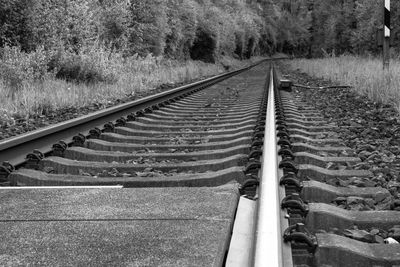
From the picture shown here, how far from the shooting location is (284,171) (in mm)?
3035

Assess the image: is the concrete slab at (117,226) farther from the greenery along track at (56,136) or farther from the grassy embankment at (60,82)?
the grassy embankment at (60,82)

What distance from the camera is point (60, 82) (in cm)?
970

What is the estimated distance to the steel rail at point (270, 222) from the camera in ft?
5.56

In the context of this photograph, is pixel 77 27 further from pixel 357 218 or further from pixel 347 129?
pixel 357 218

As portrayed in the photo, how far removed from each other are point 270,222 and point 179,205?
51 centimetres

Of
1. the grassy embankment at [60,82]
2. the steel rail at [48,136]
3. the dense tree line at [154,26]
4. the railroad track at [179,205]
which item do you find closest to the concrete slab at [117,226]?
the railroad track at [179,205]

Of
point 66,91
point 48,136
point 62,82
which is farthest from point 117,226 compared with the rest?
point 62,82

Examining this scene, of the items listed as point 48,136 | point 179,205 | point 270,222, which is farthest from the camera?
point 48,136

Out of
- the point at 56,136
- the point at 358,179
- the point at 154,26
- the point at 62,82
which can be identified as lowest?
the point at 358,179

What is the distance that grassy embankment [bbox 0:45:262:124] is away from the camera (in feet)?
24.2

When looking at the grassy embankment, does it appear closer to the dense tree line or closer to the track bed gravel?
the dense tree line

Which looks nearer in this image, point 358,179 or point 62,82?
point 358,179

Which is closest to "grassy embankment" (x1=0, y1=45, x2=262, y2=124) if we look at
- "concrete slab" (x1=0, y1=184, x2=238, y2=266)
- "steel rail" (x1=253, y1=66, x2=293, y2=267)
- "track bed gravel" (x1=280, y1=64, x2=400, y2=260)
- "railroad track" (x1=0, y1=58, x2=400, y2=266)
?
"railroad track" (x1=0, y1=58, x2=400, y2=266)

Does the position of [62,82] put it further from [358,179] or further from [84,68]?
[358,179]
